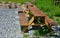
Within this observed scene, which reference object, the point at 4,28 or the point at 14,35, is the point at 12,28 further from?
the point at 14,35

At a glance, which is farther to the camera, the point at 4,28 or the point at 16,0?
the point at 16,0

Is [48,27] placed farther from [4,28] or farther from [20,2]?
[20,2]

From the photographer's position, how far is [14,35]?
6.44m

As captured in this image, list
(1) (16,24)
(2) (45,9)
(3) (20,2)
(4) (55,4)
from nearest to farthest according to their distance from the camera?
(1) (16,24)
(2) (45,9)
(4) (55,4)
(3) (20,2)

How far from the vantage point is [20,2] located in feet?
44.7

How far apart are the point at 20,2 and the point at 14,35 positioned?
733 cm

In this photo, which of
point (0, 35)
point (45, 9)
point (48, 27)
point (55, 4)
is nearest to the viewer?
Answer: point (0, 35)

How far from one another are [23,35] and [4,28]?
A: 848 mm

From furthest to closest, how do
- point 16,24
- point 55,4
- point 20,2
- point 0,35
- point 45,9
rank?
point 20,2 → point 55,4 → point 45,9 → point 16,24 → point 0,35

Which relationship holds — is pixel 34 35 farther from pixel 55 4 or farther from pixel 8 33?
pixel 55 4

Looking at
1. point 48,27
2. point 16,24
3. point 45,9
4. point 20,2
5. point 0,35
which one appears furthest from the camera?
point 20,2

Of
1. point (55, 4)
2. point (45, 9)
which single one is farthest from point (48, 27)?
point (55, 4)

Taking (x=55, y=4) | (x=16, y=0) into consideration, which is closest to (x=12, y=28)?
(x=55, y=4)

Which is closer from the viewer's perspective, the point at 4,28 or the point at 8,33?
the point at 8,33
